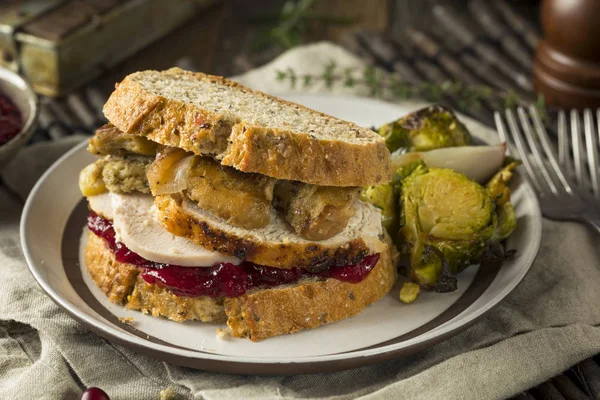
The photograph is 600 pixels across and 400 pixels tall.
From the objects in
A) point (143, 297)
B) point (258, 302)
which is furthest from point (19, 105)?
point (258, 302)

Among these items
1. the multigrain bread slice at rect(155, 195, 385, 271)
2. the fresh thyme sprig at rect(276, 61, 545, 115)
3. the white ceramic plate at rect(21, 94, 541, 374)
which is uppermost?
the multigrain bread slice at rect(155, 195, 385, 271)

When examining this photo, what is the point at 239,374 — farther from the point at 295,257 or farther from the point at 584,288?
the point at 584,288

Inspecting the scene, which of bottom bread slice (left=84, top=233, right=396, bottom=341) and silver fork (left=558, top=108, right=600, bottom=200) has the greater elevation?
bottom bread slice (left=84, top=233, right=396, bottom=341)

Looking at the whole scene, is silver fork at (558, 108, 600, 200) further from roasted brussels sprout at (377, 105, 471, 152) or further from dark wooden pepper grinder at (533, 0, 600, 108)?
roasted brussels sprout at (377, 105, 471, 152)

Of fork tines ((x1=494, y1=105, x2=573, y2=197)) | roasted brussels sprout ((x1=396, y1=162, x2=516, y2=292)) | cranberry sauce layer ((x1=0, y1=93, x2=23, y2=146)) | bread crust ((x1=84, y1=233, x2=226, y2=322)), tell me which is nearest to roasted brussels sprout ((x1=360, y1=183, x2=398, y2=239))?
roasted brussels sprout ((x1=396, y1=162, x2=516, y2=292))

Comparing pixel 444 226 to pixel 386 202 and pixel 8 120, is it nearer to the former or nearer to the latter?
pixel 386 202

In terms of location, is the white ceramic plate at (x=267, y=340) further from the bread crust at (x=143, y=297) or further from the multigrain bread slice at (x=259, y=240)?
the multigrain bread slice at (x=259, y=240)

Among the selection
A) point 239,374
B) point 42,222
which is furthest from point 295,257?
point 42,222
